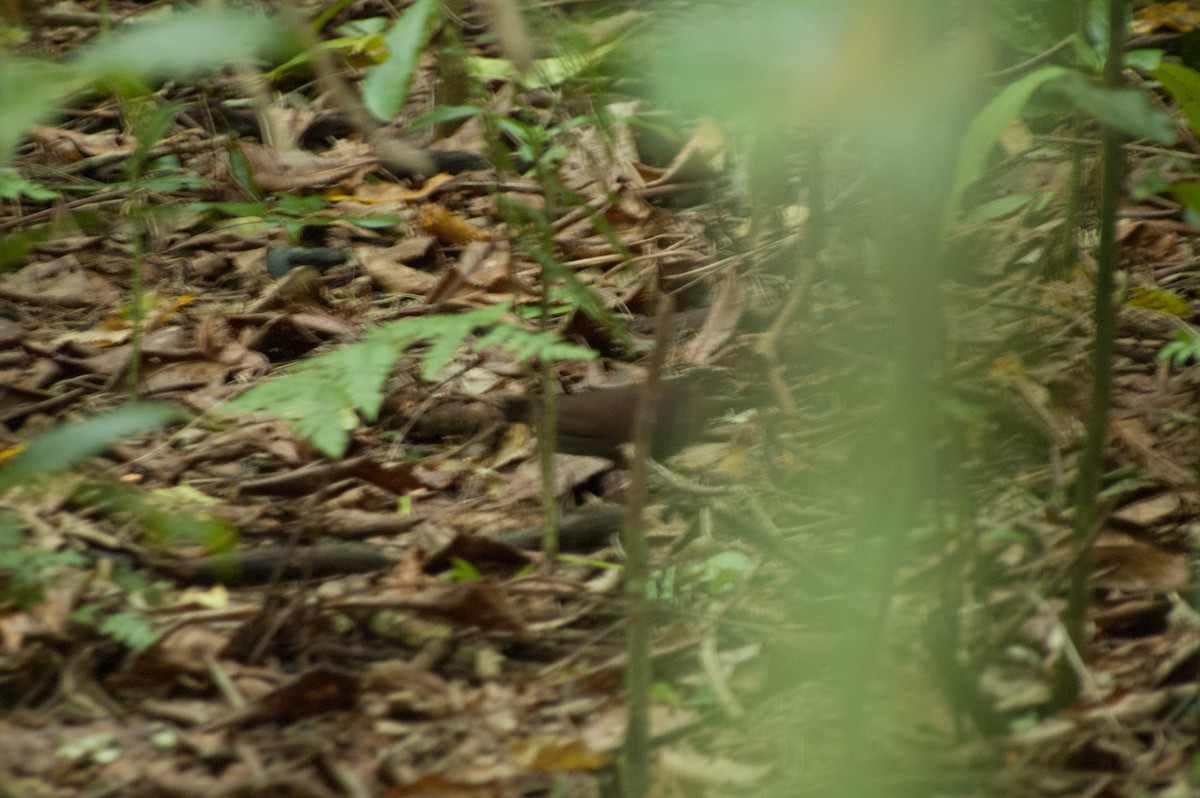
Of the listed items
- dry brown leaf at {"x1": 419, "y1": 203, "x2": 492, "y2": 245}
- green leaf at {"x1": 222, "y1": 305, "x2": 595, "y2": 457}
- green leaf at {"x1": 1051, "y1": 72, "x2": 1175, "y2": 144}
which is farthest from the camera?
dry brown leaf at {"x1": 419, "y1": 203, "x2": 492, "y2": 245}

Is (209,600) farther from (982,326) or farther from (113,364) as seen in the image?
(982,326)

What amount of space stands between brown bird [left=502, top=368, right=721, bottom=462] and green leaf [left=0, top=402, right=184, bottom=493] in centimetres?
84

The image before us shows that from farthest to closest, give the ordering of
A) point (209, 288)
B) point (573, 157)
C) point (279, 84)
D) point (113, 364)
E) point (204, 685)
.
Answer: point (279, 84) → point (573, 157) → point (209, 288) → point (113, 364) → point (204, 685)

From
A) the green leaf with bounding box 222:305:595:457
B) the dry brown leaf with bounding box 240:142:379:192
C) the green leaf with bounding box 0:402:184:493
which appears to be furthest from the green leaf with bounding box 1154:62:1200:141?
the dry brown leaf with bounding box 240:142:379:192

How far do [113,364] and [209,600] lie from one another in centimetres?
114

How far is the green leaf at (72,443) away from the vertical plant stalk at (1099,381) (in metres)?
1.15

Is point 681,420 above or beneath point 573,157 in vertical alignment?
beneath

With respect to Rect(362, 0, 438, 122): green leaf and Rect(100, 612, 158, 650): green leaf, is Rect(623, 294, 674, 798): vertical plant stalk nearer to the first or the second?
Rect(362, 0, 438, 122): green leaf

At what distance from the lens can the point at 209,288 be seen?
129 inches

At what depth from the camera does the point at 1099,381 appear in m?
1.32

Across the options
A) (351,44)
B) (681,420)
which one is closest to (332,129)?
(351,44)

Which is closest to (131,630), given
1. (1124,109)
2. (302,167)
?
(1124,109)

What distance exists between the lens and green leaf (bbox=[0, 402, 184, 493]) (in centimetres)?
156

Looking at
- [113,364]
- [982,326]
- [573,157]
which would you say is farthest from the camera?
[573,157]
